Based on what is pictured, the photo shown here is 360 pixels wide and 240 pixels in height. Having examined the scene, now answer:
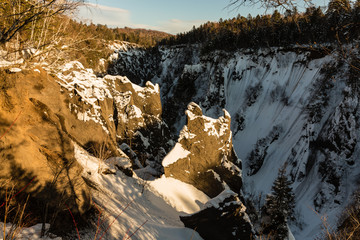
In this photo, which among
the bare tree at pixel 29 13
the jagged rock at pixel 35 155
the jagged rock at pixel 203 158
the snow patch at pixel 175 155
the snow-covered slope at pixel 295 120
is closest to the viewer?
the bare tree at pixel 29 13

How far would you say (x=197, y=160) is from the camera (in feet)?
55.3

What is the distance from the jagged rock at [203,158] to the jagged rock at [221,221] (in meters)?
6.60

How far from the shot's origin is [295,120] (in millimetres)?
30609

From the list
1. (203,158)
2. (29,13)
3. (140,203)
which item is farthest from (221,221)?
(29,13)

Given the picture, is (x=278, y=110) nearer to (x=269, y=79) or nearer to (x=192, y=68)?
(x=269, y=79)

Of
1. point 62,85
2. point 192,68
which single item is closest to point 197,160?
point 62,85

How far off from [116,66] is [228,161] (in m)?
58.5

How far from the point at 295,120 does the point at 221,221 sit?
1096 inches

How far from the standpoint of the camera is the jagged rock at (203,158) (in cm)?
1609

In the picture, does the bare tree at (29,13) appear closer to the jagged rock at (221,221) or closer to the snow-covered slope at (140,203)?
the snow-covered slope at (140,203)

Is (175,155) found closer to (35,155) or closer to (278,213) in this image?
(278,213)

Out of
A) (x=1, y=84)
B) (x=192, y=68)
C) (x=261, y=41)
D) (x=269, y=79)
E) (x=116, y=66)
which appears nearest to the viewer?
(x=1, y=84)

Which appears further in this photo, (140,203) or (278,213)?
(278,213)

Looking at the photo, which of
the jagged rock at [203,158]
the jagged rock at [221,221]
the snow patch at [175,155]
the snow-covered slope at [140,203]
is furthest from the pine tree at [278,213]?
the snow patch at [175,155]
